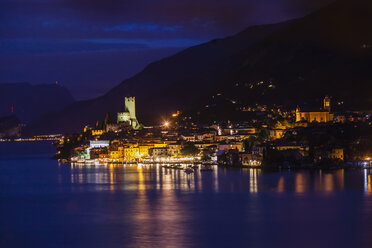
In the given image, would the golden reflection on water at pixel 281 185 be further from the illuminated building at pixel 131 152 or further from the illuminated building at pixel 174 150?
the illuminated building at pixel 131 152

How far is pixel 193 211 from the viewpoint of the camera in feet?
66.8

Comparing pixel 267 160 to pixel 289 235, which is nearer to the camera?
pixel 289 235

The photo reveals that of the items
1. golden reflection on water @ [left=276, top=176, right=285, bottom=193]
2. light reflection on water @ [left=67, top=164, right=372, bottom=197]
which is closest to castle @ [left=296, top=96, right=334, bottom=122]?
light reflection on water @ [left=67, top=164, right=372, bottom=197]

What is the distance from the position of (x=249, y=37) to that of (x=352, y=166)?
82367 millimetres

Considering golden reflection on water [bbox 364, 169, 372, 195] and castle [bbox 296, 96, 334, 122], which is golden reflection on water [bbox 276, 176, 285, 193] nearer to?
golden reflection on water [bbox 364, 169, 372, 195]

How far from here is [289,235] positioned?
16.5m

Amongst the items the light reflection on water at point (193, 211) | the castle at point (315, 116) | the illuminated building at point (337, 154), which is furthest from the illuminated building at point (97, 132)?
the light reflection on water at point (193, 211)

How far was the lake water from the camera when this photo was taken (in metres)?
16.3

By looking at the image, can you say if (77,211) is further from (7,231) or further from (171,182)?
(171,182)

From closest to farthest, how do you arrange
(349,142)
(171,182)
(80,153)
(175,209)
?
1. (175,209)
2. (171,182)
3. (349,142)
4. (80,153)

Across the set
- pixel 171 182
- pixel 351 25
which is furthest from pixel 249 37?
pixel 171 182

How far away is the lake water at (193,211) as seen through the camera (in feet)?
53.5

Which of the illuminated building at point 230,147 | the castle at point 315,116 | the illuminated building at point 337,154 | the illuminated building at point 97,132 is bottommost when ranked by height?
the illuminated building at point 337,154

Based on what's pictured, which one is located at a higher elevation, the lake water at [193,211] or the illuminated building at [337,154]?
the illuminated building at [337,154]
